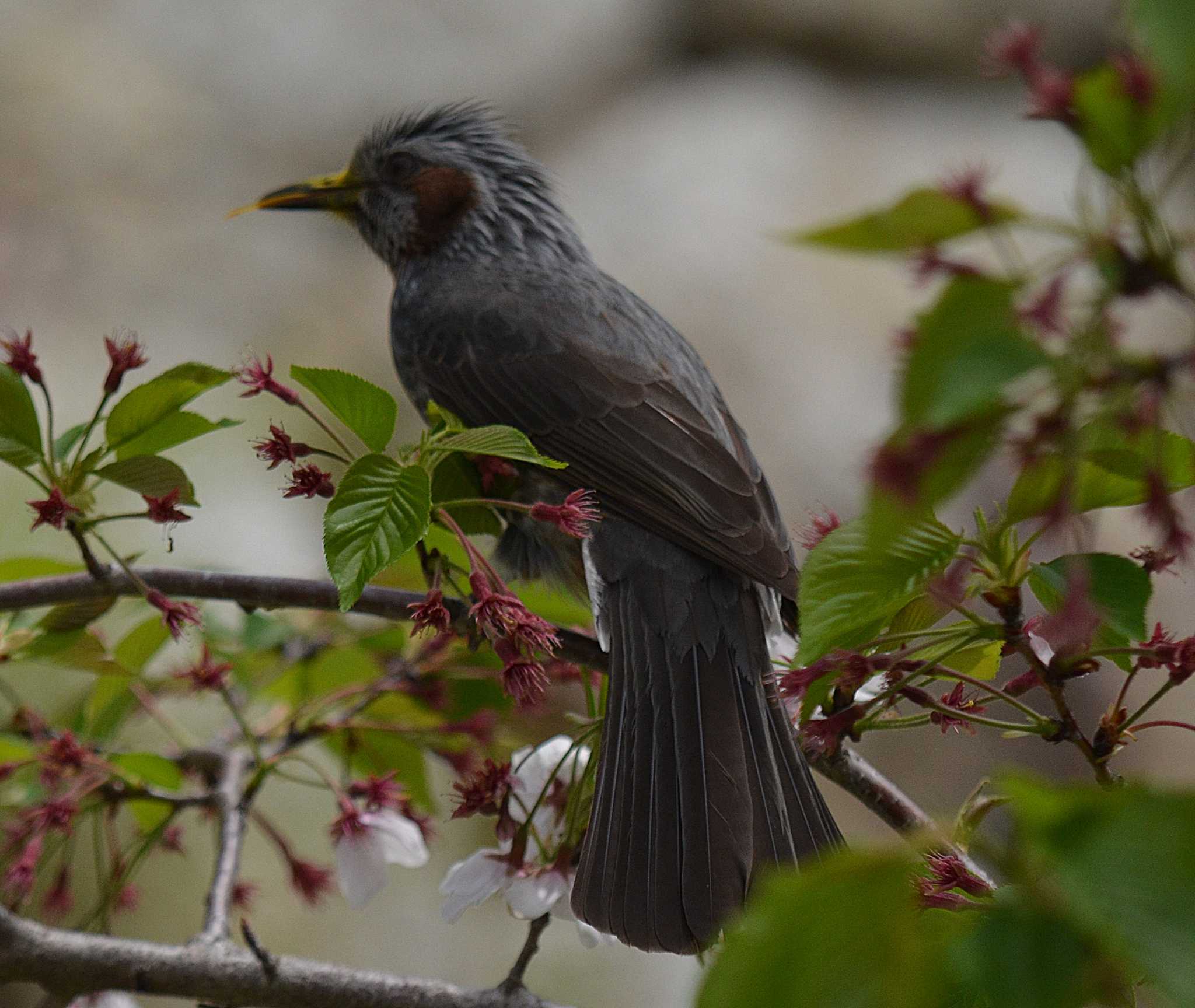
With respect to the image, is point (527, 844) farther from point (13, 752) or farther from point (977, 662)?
point (13, 752)

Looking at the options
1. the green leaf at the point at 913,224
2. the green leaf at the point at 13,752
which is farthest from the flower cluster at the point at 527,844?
the green leaf at the point at 913,224

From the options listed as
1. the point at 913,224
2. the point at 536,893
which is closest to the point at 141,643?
the point at 536,893

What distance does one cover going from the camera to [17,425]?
166 centimetres

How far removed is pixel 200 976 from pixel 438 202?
2166 millimetres

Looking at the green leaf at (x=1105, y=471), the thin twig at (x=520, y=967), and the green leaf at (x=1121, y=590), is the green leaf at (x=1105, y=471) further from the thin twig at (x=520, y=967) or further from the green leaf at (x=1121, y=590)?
the thin twig at (x=520, y=967)

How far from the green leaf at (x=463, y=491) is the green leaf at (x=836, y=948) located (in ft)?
4.27

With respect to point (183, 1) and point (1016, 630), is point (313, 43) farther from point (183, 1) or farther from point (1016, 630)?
point (1016, 630)

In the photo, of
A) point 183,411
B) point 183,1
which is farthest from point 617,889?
point 183,1

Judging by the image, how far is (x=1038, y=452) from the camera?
0.77 m

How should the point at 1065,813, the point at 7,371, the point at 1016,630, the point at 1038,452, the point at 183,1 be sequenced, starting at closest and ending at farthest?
the point at 1065,813 → the point at 1038,452 → the point at 1016,630 → the point at 7,371 → the point at 183,1

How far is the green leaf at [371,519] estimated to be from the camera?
1399 mm

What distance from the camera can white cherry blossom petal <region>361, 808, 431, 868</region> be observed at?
1979 mm

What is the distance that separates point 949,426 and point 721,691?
1.32 m

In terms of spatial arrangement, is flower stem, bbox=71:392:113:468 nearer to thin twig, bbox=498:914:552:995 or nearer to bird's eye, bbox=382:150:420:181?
thin twig, bbox=498:914:552:995
